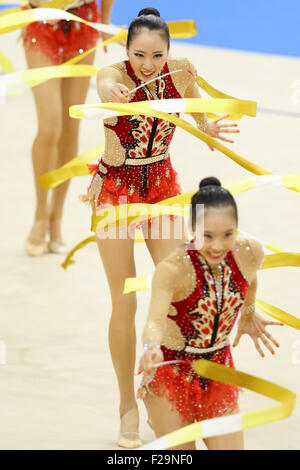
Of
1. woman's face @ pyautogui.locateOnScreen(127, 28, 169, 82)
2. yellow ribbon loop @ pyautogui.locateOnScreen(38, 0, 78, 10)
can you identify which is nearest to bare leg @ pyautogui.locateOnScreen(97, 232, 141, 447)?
woman's face @ pyautogui.locateOnScreen(127, 28, 169, 82)

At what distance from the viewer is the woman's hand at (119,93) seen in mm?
3664

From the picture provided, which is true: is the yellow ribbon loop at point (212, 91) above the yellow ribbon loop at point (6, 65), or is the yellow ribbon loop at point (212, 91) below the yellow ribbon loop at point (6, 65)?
above

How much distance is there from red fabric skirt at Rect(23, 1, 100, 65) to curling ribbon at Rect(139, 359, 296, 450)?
2.96 meters

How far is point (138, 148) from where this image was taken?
391cm

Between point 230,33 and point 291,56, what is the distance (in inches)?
29.0

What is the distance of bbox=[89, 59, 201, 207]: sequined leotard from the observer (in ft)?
12.7

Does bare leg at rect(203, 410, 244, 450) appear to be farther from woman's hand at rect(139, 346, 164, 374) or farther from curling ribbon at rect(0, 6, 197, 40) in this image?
curling ribbon at rect(0, 6, 197, 40)

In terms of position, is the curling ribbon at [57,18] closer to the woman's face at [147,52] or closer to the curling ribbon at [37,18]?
the curling ribbon at [37,18]

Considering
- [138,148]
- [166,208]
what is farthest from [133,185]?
[166,208]

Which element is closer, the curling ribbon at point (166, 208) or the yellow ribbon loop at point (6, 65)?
the curling ribbon at point (166, 208)

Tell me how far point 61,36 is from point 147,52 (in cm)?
206

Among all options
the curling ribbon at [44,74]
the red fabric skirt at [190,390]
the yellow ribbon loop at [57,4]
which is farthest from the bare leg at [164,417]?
the yellow ribbon loop at [57,4]

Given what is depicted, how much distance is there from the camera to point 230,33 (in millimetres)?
11148

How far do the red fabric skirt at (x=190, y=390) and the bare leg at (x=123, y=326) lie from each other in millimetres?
711
